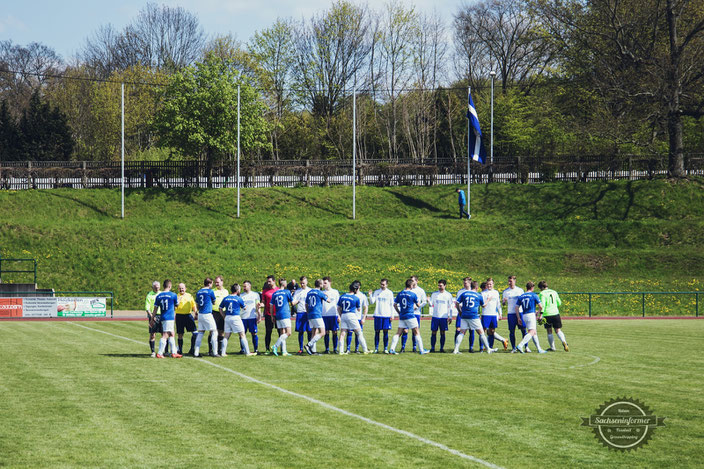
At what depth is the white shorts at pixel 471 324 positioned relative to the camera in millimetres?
21453

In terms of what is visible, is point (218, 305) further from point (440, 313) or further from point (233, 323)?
point (440, 313)

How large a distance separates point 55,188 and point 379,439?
50786mm

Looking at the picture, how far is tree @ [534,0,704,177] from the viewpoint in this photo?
52125 millimetres

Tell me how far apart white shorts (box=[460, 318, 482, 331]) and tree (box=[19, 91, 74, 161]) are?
60.5 m

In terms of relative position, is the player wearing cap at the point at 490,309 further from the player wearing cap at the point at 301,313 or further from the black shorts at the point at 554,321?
the player wearing cap at the point at 301,313

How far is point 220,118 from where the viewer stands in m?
55.2

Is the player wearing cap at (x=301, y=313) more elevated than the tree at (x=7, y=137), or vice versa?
the tree at (x=7, y=137)

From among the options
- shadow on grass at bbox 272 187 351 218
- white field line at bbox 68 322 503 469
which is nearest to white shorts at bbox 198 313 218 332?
white field line at bbox 68 322 503 469

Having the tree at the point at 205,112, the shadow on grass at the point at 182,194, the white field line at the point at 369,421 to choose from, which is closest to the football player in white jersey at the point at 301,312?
the white field line at the point at 369,421

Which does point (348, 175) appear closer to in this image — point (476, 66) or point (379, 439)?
point (476, 66)

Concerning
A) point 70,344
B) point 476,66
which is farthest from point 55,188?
point 476,66

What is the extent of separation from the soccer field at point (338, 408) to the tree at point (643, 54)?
35211mm

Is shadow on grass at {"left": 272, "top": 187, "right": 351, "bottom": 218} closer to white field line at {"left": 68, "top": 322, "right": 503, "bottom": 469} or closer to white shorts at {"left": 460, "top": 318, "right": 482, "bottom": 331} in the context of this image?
white shorts at {"left": 460, "top": 318, "right": 482, "bottom": 331}
